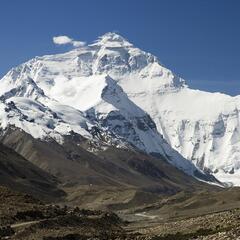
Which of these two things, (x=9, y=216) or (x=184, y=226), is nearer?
(x=184, y=226)

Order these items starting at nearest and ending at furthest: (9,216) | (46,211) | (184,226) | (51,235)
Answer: (51,235)
(184,226)
(9,216)
(46,211)

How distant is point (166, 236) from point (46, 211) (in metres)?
33.0

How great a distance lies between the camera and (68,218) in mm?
101875

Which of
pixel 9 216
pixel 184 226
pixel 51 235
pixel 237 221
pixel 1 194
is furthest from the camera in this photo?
pixel 1 194

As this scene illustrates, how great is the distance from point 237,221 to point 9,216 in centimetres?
3440

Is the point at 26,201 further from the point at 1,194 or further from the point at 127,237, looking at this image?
the point at 127,237

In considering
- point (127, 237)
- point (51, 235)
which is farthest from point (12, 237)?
point (127, 237)

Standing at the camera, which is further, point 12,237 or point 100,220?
point 100,220

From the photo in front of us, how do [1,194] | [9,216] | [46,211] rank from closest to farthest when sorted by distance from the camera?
[9,216]
[46,211]
[1,194]

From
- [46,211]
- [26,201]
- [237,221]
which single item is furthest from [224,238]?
[26,201]

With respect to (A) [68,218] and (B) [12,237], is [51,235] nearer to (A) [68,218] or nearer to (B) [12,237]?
(B) [12,237]

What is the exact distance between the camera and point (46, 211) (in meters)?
109

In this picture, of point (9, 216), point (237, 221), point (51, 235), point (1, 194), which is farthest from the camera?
point (1, 194)

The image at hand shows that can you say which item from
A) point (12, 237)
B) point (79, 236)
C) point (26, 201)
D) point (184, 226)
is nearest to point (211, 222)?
point (184, 226)
